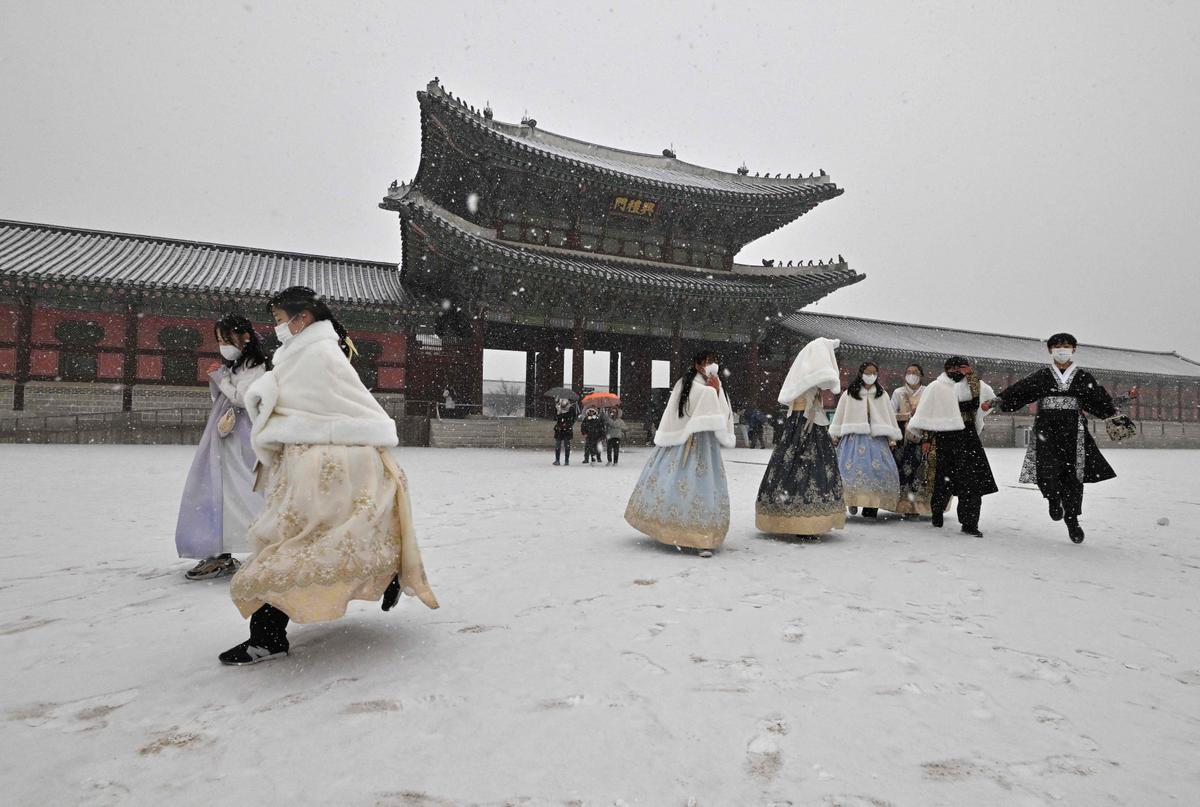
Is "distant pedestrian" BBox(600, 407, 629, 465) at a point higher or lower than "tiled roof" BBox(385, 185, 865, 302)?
lower

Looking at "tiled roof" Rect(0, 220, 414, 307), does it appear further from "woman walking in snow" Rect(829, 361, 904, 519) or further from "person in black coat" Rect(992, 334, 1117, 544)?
"person in black coat" Rect(992, 334, 1117, 544)

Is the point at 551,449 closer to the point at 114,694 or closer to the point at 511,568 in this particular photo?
the point at 511,568

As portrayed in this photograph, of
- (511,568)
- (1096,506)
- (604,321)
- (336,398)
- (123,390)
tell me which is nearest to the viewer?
(336,398)

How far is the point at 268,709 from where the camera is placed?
75.0 inches

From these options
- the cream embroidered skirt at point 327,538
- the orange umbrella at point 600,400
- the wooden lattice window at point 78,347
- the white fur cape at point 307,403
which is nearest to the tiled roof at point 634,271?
the orange umbrella at point 600,400

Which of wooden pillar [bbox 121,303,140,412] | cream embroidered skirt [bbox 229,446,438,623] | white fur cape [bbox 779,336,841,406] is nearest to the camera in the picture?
cream embroidered skirt [bbox 229,446,438,623]

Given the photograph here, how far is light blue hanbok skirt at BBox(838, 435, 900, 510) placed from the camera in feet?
18.8

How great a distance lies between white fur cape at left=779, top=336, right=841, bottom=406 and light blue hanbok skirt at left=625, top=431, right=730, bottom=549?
0.80 meters

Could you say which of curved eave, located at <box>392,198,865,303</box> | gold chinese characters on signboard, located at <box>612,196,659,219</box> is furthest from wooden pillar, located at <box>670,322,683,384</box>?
gold chinese characters on signboard, located at <box>612,196,659,219</box>

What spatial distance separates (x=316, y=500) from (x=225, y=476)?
5.45 ft

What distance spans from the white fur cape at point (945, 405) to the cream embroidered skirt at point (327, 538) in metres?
4.71

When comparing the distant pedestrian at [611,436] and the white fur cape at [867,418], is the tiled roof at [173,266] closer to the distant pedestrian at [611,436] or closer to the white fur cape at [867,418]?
the distant pedestrian at [611,436]

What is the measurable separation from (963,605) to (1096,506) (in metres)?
5.64

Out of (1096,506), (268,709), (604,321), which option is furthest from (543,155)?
(268,709)
